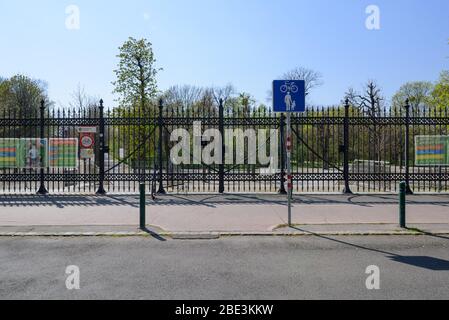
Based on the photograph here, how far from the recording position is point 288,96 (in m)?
8.94

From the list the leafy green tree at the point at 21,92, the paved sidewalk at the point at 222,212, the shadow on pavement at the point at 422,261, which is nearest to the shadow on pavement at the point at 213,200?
the paved sidewalk at the point at 222,212

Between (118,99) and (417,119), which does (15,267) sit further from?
(118,99)

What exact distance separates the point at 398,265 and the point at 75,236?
20.8 feet

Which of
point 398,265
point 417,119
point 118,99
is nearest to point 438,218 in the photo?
A: point 398,265

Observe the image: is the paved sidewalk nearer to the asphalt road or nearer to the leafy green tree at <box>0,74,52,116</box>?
the asphalt road

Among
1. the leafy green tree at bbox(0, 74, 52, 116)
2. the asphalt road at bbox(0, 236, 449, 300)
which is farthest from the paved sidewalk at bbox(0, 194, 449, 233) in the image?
the leafy green tree at bbox(0, 74, 52, 116)

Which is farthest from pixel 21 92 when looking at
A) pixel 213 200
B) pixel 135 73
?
pixel 213 200

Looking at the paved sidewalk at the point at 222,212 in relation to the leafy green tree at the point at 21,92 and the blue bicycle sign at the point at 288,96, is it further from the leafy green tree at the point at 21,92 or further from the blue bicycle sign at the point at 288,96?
the leafy green tree at the point at 21,92

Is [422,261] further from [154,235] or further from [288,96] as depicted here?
[154,235]

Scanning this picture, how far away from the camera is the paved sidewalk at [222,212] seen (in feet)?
29.6

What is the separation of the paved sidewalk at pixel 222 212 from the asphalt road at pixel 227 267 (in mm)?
1225

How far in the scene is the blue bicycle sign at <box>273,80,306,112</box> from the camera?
892 cm

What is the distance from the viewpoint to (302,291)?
484 centimetres

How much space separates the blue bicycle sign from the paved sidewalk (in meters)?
2.78
